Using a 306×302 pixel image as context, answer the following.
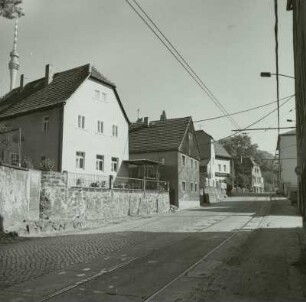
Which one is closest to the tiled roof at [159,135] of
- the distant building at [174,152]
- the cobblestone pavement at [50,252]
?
the distant building at [174,152]

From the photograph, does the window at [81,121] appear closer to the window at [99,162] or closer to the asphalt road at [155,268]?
the window at [99,162]

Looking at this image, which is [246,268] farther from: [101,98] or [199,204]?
[199,204]

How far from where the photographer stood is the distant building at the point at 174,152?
1571 inches

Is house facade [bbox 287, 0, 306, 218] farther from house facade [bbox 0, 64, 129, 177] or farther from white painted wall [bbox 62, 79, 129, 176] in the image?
house facade [bbox 0, 64, 129, 177]

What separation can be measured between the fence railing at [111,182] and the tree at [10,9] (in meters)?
11.0

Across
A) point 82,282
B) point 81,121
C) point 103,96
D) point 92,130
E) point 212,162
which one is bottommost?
point 82,282

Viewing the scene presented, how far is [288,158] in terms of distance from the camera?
7288cm

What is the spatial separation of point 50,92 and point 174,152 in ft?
43.8

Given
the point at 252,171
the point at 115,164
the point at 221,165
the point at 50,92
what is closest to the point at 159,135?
the point at 115,164

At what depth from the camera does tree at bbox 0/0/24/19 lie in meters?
15.3

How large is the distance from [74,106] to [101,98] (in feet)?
12.4

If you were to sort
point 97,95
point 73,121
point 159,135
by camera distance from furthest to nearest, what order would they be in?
point 159,135
point 97,95
point 73,121

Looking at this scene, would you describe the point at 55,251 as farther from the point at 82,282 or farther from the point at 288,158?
the point at 288,158

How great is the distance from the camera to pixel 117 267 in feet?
34.2
